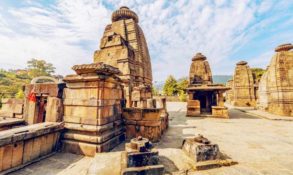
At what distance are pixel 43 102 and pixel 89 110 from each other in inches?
76.5

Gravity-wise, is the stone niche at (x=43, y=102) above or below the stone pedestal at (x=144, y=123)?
above

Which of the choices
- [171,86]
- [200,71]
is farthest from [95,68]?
[171,86]

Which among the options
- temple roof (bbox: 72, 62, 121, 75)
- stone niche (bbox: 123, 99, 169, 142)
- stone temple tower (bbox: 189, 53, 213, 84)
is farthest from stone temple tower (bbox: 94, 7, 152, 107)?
temple roof (bbox: 72, 62, 121, 75)

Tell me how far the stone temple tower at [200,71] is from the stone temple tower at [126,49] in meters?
4.23

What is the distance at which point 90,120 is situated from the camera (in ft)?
11.3

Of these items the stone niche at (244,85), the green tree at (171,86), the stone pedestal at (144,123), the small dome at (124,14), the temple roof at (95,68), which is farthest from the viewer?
the green tree at (171,86)

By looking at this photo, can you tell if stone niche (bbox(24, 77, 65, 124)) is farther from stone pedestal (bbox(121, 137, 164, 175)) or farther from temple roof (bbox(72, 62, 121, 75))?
stone pedestal (bbox(121, 137, 164, 175))

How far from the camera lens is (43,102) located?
4324 mm

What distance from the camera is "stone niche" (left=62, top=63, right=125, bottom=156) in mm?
3365

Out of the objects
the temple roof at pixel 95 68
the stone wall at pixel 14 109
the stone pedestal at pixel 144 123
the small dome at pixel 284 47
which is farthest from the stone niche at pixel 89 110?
the small dome at pixel 284 47

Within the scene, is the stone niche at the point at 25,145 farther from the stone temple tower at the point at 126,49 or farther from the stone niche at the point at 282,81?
the stone niche at the point at 282,81

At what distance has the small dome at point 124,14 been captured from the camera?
15.4 meters

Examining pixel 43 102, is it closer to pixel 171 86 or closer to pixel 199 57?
pixel 199 57

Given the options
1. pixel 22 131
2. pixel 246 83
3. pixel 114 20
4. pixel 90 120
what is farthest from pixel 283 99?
pixel 114 20
